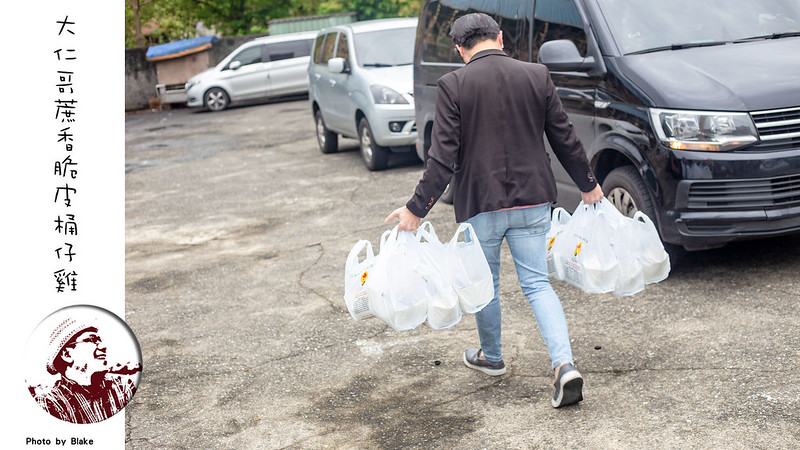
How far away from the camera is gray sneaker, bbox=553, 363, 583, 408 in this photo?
4.06 m

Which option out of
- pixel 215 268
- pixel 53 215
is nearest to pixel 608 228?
pixel 53 215

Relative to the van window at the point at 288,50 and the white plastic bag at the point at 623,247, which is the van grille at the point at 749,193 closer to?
the white plastic bag at the point at 623,247

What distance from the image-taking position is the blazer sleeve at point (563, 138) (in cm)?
419

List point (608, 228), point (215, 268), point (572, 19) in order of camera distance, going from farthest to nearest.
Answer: point (215, 268) < point (572, 19) < point (608, 228)

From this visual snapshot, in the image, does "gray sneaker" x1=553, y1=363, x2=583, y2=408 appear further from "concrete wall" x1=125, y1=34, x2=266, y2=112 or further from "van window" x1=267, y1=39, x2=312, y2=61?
"concrete wall" x1=125, y1=34, x2=266, y2=112

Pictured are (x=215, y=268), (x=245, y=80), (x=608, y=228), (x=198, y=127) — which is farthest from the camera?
(x=245, y=80)

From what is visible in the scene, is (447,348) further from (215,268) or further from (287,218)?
(287,218)

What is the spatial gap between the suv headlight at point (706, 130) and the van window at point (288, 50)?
18.8 meters

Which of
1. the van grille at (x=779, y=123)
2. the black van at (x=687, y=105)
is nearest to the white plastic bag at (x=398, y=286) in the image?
the black van at (x=687, y=105)

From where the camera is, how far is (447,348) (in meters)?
5.12

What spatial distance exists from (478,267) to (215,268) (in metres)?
3.73

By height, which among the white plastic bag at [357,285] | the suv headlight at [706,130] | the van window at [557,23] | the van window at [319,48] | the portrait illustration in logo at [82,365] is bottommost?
the portrait illustration in logo at [82,365]

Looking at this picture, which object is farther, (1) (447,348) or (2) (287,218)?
(2) (287,218)

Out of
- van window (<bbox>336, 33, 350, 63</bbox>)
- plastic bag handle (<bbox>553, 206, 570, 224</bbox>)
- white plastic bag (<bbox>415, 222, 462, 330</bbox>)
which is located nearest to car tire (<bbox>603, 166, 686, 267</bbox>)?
plastic bag handle (<bbox>553, 206, 570, 224</bbox>)
